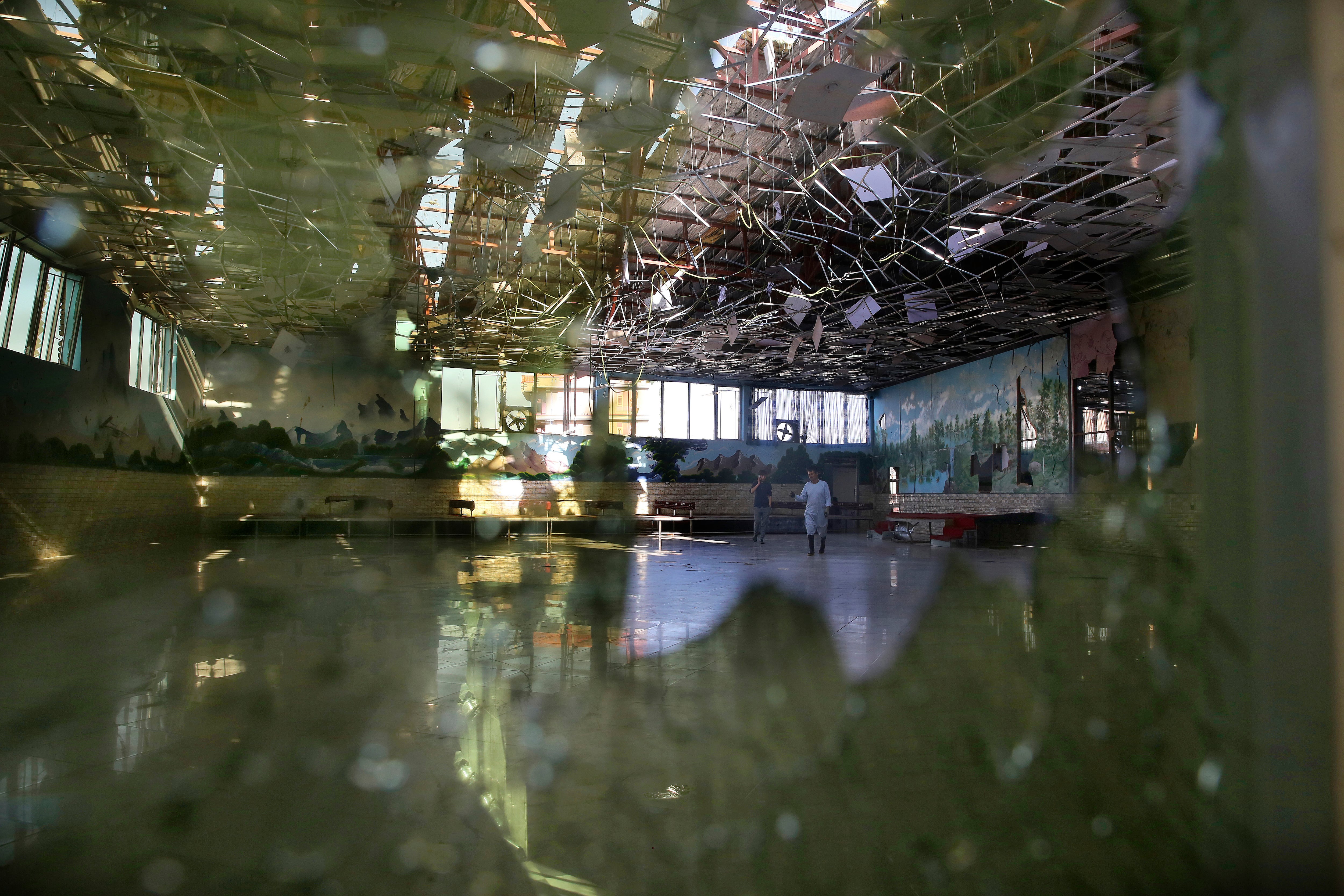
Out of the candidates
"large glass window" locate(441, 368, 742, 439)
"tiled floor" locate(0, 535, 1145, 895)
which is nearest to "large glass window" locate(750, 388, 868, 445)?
"large glass window" locate(441, 368, 742, 439)

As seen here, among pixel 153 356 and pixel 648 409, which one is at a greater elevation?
pixel 153 356

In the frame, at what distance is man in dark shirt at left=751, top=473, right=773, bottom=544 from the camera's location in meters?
15.7

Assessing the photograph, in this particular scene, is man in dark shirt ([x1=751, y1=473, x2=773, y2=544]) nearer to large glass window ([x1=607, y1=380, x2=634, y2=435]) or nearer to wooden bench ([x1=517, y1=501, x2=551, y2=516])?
large glass window ([x1=607, y1=380, x2=634, y2=435])

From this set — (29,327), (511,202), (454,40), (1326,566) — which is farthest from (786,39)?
(29,327)

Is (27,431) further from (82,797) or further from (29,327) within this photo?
(82,797)

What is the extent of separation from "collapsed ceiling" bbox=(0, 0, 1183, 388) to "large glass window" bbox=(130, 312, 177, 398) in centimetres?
60

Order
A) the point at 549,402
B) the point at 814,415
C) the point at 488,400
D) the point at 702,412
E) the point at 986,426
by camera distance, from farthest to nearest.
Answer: the point at 814,415, the point at 702,412, the point at 549,402, the point at 488,400, the point at 986,426

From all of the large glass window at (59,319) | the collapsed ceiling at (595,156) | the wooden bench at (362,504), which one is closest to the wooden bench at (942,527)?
the collapsed ceiling at (595,156)

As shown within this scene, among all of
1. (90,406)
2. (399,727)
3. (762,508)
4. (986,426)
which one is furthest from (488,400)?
(399,727)

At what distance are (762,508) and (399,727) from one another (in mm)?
13044

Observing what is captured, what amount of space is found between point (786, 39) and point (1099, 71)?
2.80 metres

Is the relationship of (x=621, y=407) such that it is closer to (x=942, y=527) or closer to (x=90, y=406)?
(x=942, y=527)

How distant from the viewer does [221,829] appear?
2.36 meters

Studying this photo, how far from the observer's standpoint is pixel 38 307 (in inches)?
416
